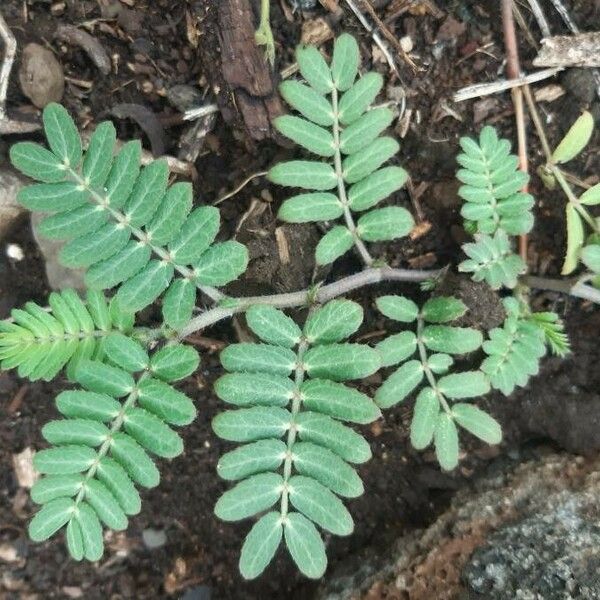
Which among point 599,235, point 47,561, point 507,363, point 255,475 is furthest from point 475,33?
point 47,561

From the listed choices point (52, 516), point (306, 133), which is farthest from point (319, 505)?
point (306, 133)

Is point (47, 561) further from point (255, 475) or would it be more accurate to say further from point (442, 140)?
point (442, 140)

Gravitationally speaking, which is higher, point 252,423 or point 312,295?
point 312,295

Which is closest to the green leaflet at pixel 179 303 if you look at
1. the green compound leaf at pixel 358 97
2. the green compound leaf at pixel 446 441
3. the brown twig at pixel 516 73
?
the green compound leaf at pixel 358 97

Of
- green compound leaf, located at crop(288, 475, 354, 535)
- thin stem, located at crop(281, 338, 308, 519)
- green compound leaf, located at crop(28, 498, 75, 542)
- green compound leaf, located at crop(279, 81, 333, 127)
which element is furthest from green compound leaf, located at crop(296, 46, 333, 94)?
green compound leaf, located at crop(28, 498, 75, 542)

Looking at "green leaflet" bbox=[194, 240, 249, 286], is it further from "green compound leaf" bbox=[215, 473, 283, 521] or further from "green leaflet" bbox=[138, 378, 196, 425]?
"green compound leaf" bbox=[215, 473, 283, 521]

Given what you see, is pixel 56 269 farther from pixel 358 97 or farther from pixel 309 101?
pixel 358 97

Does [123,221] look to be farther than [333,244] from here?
No

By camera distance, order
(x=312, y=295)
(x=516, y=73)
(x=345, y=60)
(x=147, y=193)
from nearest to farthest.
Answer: (x=147, y=193) < (x=345, y=60) < (x=312, y=295) < (x=516, y=73)
